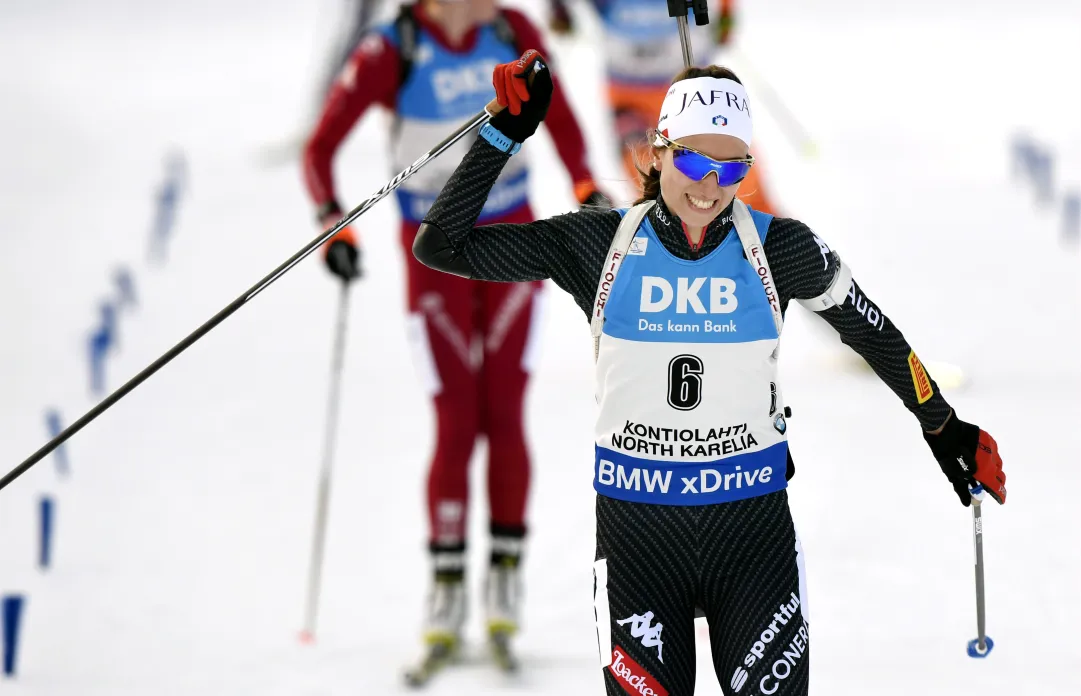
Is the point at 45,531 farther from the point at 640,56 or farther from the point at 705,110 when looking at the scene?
the point at 640,56

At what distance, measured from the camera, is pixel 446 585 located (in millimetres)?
5500

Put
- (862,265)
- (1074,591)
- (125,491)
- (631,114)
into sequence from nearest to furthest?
(1074,591) < (125,491) < (631,114) < (862,265)

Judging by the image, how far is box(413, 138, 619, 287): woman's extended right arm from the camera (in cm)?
361

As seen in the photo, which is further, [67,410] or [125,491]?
[67,410]

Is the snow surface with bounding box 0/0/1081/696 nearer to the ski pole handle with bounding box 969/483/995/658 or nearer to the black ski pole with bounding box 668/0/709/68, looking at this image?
the ski pole handle with bounding box 969/483/995/658

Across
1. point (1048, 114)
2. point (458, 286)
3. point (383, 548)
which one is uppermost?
point (1048, 114)

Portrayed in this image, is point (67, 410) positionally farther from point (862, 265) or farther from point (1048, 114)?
point (1048, 114)

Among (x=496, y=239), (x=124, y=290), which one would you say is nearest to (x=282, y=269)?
(x=496, y=239)

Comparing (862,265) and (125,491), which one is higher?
(862,265)

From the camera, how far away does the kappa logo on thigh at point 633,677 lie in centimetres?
358

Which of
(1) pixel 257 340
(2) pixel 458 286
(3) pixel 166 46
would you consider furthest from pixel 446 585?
(3) pixel 166 46

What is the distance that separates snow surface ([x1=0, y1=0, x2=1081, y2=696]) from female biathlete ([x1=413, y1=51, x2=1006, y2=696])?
65.3 inches

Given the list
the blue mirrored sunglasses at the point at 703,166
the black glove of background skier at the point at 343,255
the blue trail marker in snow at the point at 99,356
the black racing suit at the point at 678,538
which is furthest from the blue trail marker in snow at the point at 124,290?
the blue mirrored sunglasses at the point at 703,166

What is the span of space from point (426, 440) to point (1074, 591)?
3373 millimetres
